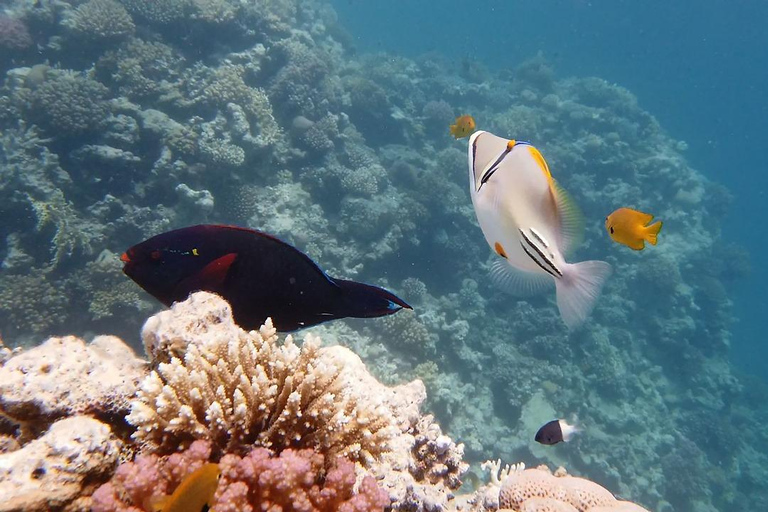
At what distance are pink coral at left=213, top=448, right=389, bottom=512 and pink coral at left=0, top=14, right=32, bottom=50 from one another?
1379 centimetres

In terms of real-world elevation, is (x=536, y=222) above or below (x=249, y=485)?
above

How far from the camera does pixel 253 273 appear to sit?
1.81 meters

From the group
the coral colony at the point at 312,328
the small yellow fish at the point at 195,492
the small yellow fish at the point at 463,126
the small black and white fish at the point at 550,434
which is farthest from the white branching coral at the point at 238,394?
the small yellow fish at the point at 463,126

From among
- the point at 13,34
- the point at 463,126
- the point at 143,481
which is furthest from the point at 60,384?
the point at 13,34

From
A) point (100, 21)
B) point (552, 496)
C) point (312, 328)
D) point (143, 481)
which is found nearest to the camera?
point (143, 481)

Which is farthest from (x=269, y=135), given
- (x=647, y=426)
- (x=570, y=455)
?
(x=647, y=426)

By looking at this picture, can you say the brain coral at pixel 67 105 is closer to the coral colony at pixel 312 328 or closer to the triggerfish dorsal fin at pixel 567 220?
the coral colony at pixel 312 328

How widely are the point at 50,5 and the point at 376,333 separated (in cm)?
1230

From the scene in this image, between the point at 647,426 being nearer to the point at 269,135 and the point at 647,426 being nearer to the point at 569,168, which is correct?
the point at 569,168

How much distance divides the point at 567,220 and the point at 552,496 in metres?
Result: 2.30

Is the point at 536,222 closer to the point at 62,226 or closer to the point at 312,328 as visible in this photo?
the point at 312,328

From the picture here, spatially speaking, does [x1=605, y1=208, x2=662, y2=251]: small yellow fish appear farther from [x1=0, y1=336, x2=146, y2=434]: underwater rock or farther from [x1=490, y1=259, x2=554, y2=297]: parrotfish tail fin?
[x1=0, y1=336, x2=146, y2=434]: underwater rock

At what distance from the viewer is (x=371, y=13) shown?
62969mm

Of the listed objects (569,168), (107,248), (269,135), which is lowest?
(107,248)
